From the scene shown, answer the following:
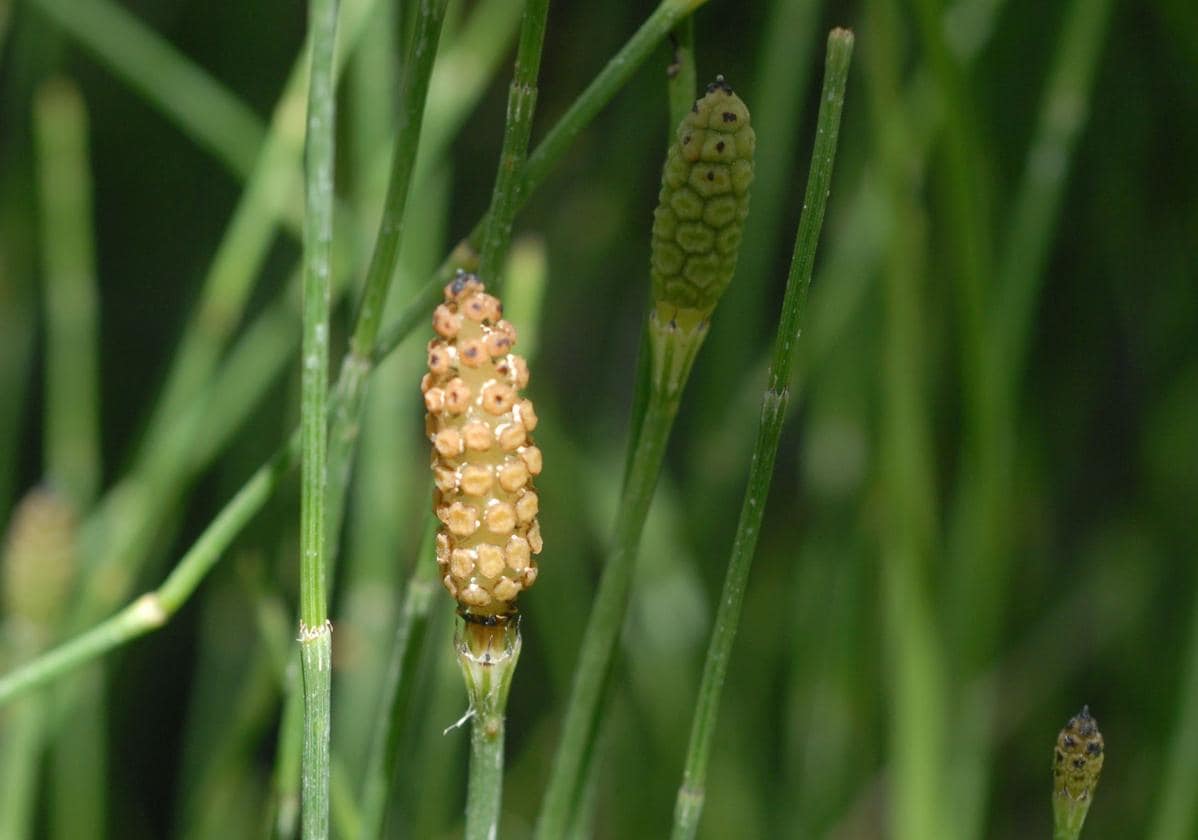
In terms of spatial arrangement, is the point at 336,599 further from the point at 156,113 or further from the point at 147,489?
the point at 156,113

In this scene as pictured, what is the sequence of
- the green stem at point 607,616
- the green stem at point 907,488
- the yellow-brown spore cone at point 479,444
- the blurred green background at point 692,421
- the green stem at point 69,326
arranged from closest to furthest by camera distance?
the yellow-brown spore cone at point 479,444 < the green stem at point 607,616 < the green stem at point 907,488 < the blurred green background at point 692,421 < the green stem at point 69,326

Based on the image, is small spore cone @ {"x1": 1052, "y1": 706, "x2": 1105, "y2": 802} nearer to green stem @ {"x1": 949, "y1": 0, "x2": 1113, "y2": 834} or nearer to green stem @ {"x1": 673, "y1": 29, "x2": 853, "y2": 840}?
green stem @ {"x1": 673, "y1": 29, "x2": 853, "y2": 840}

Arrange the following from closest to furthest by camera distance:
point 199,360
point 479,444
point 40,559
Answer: point 479,444, point 40,559, point 199,360

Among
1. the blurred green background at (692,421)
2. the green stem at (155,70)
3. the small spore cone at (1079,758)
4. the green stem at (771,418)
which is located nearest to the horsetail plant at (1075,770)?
the small spore cone at (1079,758)

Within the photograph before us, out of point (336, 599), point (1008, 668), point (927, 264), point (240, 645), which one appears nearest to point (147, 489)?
point (240, 645)

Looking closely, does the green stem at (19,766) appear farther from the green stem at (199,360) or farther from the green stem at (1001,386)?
the green stem at (1001,386)

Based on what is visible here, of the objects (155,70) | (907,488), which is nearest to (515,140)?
(907,488)

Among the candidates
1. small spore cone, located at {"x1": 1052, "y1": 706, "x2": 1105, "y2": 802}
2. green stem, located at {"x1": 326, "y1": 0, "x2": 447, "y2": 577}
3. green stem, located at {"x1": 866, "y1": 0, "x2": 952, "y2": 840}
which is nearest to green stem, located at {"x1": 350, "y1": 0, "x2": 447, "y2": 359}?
green stem, located at {"x1": 326, "y1": 0, "x2": 447, "y2": 577}

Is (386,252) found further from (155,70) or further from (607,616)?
(155,70)
